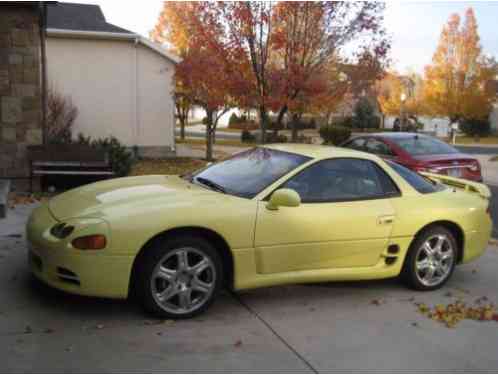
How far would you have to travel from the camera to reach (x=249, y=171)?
5.75 metres

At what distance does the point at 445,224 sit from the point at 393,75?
48.1 m

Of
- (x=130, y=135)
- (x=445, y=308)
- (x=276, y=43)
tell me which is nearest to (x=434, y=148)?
(x=276, y=43)

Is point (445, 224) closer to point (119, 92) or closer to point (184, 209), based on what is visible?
point (184, 209)

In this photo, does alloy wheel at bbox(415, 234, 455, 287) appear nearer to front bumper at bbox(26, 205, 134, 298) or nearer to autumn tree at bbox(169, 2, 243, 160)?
front bumper at bbox(26, 205, 134, 298)

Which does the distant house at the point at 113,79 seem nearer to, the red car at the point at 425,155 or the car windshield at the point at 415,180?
the red car at the point at 425,155

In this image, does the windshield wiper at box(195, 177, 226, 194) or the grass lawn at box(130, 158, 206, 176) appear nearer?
the windshield wiper at box(195, 177, 226, 194)

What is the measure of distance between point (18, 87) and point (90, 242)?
7.31m

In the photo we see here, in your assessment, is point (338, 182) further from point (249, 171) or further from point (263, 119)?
point (263, 119)

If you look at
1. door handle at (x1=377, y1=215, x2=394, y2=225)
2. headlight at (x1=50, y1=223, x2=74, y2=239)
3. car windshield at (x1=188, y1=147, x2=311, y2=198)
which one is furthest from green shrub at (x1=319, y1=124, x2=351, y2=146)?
headlight at (x1=50, y1=223, x2=74, y2=239)

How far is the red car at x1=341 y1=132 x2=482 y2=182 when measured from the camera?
1139 centimetres

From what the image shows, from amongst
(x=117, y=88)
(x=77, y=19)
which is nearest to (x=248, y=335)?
(x=117, y=88)

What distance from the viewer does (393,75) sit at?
5191 cm

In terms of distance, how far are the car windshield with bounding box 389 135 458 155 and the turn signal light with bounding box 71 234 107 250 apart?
8.38 metres

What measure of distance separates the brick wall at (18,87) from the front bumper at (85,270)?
22.5 ft
